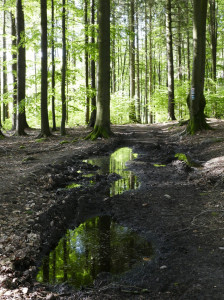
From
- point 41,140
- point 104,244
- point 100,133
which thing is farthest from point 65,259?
point 100,133

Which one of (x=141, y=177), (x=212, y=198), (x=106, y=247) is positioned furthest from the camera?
(x=141, y=177)

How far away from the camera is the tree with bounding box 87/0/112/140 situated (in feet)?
44.6

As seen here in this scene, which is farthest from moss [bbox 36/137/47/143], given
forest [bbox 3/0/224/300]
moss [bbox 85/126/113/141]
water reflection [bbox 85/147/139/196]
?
water reflection [bbox 85/147/139/196]

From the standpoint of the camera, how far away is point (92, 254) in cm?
391

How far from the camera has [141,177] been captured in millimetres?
7641

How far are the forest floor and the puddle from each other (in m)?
0.13

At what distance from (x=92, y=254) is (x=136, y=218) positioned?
4.21 ft

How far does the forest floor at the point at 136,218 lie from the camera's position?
9.80ft

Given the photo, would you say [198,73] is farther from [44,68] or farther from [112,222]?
[112,222]

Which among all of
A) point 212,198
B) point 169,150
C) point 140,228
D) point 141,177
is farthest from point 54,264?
point 169,150

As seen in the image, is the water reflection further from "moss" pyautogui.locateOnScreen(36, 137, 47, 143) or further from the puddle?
"moss" pyautogui.locateOnScreen(36, 137, 47, 143)

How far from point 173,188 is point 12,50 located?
1463 centimetres

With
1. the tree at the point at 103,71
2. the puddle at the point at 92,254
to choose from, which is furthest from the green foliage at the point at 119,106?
the puddle at the point at 92,254

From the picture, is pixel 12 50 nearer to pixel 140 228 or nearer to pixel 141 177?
pixel 141 177
